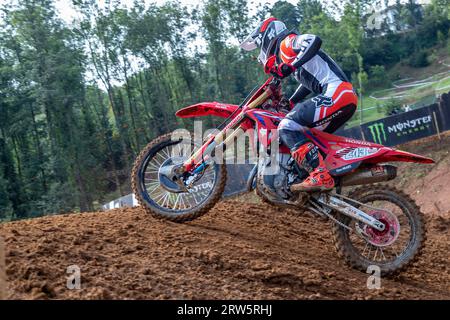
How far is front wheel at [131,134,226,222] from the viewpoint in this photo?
6625 mm

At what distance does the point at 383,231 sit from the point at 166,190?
2695mm

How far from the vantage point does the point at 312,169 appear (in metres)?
6.06

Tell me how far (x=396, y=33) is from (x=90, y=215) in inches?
3179

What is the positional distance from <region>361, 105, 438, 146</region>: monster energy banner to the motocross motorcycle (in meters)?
17.7

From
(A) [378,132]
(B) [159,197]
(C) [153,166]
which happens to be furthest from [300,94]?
(A) [378,132]

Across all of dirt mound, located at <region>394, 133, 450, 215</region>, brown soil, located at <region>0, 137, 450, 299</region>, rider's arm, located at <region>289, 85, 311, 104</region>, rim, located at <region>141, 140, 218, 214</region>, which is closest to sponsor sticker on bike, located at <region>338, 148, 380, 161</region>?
rider's arm, located at <region>289, 85, 311, 104</region>

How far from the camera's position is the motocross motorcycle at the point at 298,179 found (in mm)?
6055

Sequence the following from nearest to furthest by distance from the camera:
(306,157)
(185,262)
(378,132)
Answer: (185,262) → (306,157) → (378,132)

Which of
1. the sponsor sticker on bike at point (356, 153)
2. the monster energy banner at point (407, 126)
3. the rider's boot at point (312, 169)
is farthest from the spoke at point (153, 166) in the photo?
the monster energy banner at point (407, 126)

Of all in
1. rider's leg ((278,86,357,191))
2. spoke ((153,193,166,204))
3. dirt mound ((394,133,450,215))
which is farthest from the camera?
dirt mound ((394,133,450,215))

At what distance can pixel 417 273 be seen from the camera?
6.64 metres

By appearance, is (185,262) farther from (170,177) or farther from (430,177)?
(430,177)

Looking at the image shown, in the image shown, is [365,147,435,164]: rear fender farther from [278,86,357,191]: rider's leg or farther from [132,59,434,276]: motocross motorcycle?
[278,86,357,191]: rider's leg
